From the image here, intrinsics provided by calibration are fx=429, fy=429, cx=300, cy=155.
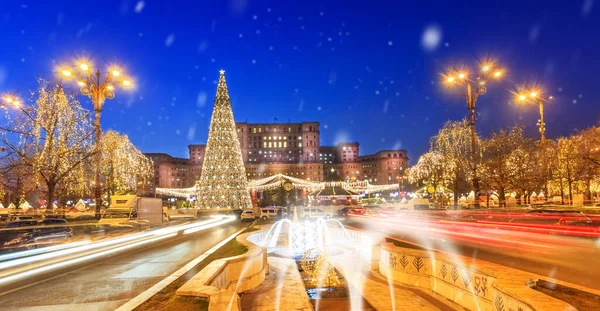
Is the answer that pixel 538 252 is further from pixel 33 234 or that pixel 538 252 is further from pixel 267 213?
pixel 267 213

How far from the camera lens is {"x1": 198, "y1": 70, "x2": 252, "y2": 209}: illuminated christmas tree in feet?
182

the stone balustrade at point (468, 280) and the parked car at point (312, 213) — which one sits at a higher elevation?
the stone balustrade at point (468, 280)

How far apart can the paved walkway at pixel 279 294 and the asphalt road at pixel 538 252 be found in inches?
243

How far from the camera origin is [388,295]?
392 inches

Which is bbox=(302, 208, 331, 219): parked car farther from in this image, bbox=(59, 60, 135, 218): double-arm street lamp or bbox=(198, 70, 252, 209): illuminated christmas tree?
bbox=(59, 60, 135, 218): double-arm street lamp

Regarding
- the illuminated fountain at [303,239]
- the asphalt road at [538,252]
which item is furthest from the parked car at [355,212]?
the asphalt road at [538,252]

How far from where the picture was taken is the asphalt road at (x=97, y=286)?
856 centimetres

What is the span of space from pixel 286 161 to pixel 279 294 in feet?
588

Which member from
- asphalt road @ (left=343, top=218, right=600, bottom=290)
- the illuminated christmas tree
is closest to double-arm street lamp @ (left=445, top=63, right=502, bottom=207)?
asphalt road @ (left=343, top=218, right=600, bottom=290)

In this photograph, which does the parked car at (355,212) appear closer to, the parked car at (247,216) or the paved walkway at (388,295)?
the parked car at (247,216)

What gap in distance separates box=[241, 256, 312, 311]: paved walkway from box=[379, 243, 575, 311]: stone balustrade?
2643mm

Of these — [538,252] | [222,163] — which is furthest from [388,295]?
[222,163]

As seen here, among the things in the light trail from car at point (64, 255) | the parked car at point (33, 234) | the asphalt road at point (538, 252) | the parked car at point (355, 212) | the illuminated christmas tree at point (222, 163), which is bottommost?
the parked car at point (355, 212)

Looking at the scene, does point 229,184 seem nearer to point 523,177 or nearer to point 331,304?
point 523,177
